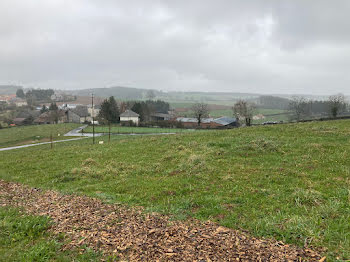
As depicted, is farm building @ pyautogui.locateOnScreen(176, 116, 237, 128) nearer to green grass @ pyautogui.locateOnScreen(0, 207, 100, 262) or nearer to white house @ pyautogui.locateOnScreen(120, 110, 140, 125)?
white house @ pyautogui.locateOnScreen(120, 110, 140, 125)

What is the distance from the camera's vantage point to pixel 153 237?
22.1 ft

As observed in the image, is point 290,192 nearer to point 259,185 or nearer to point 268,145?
point 259,185

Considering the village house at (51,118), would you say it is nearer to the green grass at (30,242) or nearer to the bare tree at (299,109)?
the bare tree at (299,109)

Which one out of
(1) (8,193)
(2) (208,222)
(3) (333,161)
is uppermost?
(3) (333,161)

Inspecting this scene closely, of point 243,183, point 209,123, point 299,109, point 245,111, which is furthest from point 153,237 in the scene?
point 299,109

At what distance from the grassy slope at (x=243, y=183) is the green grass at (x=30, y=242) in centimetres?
317

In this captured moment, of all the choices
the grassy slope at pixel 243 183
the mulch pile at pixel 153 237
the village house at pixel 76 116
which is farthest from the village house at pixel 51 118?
the mulch pile at pixel 153 237

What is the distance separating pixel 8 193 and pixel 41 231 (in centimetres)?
613

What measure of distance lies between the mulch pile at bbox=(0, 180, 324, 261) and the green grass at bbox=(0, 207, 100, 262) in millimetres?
313

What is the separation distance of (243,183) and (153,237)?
606 cm

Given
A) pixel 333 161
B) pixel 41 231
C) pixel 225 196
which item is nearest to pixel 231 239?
pixel 225 196

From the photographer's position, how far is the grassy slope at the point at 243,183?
7.11 metres

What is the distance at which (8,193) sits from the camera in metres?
11.8

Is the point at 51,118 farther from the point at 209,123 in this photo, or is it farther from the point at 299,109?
the point at 299,109
